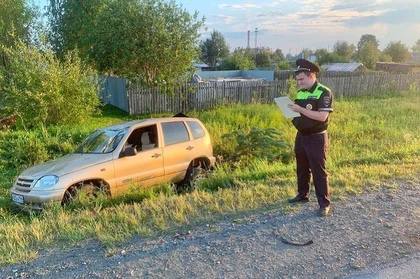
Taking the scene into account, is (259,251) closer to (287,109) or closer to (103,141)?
(287,109)

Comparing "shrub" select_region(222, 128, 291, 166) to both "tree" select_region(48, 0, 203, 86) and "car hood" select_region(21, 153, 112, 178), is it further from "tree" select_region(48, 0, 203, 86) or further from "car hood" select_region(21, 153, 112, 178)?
"tree" select_region(48, 0, 203, 86)

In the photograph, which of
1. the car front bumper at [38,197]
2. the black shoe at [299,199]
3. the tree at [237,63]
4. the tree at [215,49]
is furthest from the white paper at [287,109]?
the tree at [215,49]

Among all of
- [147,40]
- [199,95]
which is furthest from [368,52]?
[147,40]

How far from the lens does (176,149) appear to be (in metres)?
7.73

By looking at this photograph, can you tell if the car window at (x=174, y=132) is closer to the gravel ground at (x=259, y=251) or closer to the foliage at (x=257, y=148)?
the foliage at (x=257, y=148)

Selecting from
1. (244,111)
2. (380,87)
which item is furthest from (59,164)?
(380,87)

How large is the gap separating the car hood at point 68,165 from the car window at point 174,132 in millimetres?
1294

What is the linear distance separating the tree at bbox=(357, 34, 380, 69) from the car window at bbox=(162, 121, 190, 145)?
200ft

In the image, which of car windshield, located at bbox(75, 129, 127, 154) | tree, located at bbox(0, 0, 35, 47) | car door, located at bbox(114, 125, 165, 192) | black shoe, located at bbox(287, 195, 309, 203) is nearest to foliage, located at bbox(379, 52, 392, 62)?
tree, located at bbox(0, 0, 35, 47)

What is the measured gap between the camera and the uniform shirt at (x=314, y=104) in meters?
4.57

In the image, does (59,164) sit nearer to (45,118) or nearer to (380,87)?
(45,118)

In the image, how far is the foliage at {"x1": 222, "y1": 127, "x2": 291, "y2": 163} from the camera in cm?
955

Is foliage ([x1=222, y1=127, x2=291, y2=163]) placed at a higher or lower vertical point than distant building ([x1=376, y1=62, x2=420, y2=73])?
lower

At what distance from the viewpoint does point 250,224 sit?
14.2 feet
